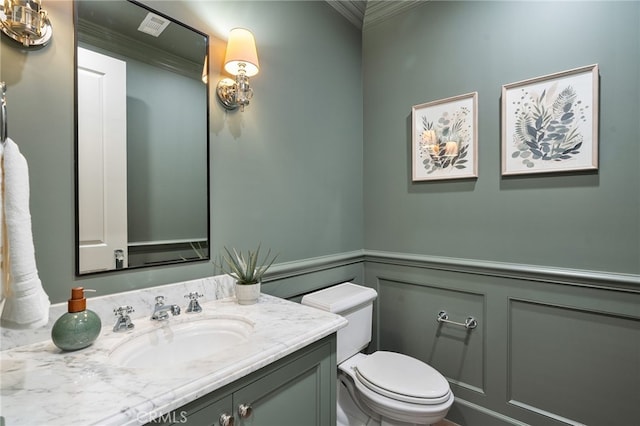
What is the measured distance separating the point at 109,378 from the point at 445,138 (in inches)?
71.7

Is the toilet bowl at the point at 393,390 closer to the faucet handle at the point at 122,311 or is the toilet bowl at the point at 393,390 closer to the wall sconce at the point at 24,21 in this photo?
the faucet handle at the point at 122,311

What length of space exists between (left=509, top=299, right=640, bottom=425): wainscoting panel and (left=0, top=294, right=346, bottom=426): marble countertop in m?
1.20

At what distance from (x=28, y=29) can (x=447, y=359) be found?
7.47ft

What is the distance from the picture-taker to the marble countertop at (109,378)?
22.4 inches

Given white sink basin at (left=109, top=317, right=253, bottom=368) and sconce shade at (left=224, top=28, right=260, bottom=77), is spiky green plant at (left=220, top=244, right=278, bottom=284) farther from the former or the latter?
sconce shade at (left=224, top=28, right=260, bottom=77)

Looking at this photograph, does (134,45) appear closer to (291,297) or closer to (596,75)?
(291,297)

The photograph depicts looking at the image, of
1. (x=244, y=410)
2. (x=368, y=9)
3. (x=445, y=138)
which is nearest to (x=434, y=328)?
(x=445, y=138)

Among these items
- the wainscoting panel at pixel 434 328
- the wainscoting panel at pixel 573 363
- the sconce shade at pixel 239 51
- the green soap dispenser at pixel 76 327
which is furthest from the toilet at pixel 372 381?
the sconce shade at pixel 239 51

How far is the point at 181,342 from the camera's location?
1008mm

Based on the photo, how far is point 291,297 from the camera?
1643 millimetres

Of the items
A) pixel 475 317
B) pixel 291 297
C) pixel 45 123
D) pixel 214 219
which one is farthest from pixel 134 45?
pixel 475 317

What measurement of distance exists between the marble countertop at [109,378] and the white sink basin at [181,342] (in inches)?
1.4

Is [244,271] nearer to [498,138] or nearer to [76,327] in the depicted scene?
[76,327]

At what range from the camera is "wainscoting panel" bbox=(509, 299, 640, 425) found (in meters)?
1.33
